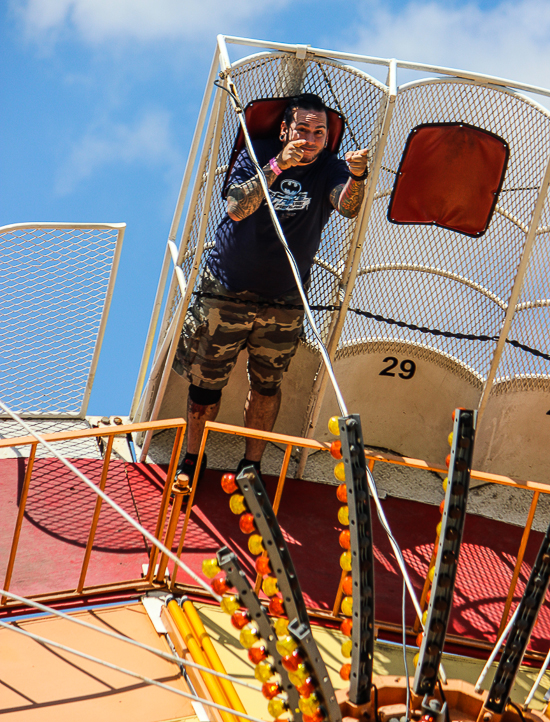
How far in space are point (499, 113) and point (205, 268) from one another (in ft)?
6.51

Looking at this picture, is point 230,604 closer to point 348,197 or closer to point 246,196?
point 246,196

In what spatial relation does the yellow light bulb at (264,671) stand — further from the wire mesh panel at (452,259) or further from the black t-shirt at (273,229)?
the wire mesh panel at (452,259)

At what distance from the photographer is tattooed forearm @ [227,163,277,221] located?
3947 millimetres

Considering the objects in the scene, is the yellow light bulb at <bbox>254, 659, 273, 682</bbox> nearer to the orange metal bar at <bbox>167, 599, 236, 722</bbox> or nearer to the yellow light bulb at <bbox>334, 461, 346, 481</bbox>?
the orange metal bar at <bbox>167, 599, 236, 722</bbox>

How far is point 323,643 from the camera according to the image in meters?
3.47

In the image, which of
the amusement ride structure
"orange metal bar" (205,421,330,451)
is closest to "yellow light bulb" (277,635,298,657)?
the amusement ride structure

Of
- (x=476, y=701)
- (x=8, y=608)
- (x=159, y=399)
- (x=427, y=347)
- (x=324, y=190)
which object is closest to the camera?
(x=476, y=701)

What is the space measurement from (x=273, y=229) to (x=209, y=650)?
2.23 m

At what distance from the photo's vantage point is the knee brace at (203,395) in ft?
15.1

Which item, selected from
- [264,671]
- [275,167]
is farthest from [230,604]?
[275,167]

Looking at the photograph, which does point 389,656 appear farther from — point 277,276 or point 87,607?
point 277,276

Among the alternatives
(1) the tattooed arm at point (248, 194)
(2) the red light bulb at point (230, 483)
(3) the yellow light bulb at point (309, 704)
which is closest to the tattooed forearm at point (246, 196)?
(1) the tattooed arm at point (248, 194)

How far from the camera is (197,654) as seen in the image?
3.01m

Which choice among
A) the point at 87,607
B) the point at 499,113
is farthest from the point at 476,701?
the point at 499,113
